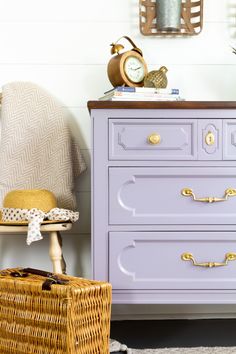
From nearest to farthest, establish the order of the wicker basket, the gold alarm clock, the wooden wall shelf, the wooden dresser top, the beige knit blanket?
the wicker basket → the wooden dresser top → the gold alarm clock → the beige knit blanket → the wooden wall shelf

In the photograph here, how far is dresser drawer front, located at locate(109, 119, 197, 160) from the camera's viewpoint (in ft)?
7.04

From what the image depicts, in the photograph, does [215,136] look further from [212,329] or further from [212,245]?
[212,329]

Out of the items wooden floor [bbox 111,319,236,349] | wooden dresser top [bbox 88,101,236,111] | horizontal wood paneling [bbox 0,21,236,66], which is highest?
horizontal wood paneling [bbox 0,21,236,66]

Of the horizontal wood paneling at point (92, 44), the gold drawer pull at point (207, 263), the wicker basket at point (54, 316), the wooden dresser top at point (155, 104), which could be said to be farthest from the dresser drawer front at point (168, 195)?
the horizontal wood paneling at point (92, 44)

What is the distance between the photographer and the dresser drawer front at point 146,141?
2145mm

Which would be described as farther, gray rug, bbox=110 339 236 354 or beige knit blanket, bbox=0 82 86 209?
beige knit blanket, bbox=0 82 86 209

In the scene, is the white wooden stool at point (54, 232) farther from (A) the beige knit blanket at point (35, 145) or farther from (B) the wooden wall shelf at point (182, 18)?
(B) the wooden wall shelf at point (182, 18)

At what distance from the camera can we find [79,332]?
1851 millimetres

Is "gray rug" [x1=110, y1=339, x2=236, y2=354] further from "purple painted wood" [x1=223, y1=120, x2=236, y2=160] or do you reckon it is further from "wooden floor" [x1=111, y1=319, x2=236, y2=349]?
"purple painted wood" [x1=223, y1=120, x2=236, y2=160]

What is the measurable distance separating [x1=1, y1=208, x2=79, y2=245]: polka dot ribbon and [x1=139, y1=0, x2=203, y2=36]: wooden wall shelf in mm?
927

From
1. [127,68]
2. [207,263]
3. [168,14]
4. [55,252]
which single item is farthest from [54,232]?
Result: [168,14]

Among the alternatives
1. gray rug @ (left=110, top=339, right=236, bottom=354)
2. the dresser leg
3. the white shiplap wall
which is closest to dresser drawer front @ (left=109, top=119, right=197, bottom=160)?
the dresser leg

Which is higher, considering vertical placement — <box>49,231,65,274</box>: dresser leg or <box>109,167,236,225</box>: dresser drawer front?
<box>109,167,236,225</box>: dresser drawer front

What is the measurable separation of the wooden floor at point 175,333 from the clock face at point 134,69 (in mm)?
1039
